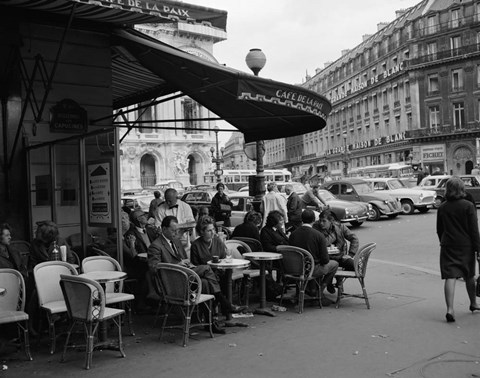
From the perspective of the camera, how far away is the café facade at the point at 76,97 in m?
7.41

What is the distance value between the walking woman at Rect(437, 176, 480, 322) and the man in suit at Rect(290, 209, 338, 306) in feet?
5.53

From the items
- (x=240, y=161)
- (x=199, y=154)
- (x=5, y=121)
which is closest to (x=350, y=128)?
(x=199, y=154)

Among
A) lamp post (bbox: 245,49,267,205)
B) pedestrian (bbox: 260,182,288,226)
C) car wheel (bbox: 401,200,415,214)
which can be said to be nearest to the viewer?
lamp post (bbox: 245,49,267,205)

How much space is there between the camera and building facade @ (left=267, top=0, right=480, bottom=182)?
186 feet

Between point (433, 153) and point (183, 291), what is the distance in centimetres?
5777

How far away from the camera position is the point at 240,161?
548ft

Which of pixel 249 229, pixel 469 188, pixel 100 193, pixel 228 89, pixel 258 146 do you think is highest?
pixel 228 89

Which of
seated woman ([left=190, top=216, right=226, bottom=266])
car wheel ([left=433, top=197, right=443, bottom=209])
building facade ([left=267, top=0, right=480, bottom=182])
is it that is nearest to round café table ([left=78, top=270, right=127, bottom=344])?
seated woman ([left=190, top=216, right=226, bottom=266])

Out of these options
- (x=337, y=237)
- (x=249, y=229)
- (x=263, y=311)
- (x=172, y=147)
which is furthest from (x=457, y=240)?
(x=172, y=147)

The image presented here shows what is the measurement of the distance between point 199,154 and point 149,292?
217 ft

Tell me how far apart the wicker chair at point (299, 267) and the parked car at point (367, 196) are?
15150 mm

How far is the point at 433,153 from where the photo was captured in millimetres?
59312

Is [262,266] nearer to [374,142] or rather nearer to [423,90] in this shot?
[423,90]

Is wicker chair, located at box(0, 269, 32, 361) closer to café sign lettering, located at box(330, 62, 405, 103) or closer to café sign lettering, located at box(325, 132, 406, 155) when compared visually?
café sign lettering, located at box(325, 132, 406, 155)
